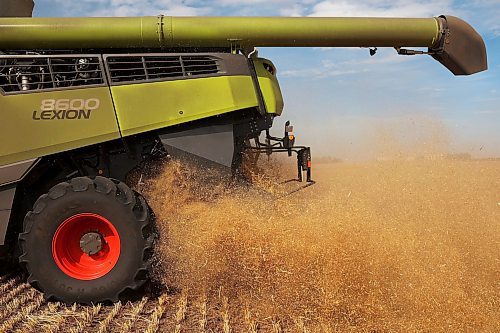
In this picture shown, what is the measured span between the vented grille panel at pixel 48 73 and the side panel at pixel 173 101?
0.90 ft

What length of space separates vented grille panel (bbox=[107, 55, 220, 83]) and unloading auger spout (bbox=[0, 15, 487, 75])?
173 millimetres

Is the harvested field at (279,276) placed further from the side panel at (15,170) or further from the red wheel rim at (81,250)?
the side panel at (15,170)

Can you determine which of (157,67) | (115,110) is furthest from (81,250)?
(157,67)

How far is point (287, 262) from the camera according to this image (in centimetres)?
374

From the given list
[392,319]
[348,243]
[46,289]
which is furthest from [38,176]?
[392,319]

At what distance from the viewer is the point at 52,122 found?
11.9 ft

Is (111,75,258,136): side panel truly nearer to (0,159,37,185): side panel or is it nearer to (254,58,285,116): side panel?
(254,58,285,116): side panel

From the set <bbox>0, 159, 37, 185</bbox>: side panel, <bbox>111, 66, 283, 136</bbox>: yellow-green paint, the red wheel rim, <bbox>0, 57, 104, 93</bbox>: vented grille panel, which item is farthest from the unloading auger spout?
the red wheel rim

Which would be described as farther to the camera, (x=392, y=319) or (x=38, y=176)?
(x=38, y=176)

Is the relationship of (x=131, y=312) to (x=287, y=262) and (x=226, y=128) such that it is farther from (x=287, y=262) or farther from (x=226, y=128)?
(x=226, y=128)

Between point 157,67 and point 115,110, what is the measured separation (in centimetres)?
47

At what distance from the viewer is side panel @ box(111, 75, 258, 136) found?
3.67 meters

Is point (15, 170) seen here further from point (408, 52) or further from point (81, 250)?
point (408, 52)

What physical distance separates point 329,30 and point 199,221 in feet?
6.34
